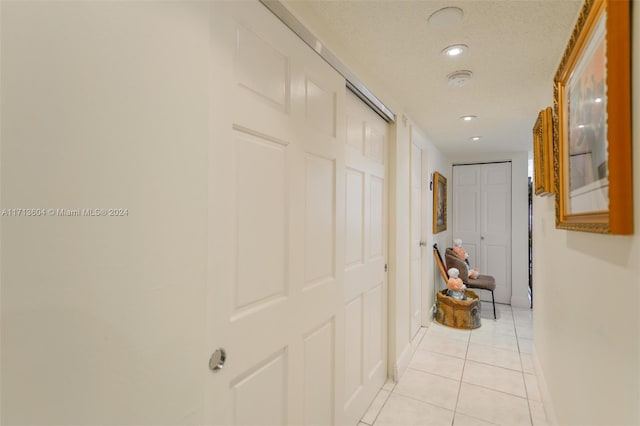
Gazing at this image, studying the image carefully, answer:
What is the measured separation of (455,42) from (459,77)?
0.44 metres

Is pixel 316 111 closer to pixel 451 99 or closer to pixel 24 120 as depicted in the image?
pixel 24 120

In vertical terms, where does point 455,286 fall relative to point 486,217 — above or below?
below

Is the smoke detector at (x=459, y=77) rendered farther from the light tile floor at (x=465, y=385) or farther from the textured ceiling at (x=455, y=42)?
the light tile floor at (x=465, y=385)

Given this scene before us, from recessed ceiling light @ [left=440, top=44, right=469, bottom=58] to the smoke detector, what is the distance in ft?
0.86

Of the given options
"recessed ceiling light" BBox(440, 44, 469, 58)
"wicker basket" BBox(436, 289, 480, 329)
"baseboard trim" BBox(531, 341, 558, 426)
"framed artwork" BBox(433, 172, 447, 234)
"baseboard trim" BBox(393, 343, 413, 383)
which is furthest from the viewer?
"framed artwork" BBox(433, 172, 447, 234)

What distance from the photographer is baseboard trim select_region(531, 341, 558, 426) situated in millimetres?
1831

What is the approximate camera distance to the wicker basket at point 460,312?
3488 millimetres

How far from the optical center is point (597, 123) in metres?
0.93

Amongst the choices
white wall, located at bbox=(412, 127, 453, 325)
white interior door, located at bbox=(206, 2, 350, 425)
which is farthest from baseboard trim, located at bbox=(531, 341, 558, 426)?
white interior door, located at bbox=(206, 2, 350, 425)

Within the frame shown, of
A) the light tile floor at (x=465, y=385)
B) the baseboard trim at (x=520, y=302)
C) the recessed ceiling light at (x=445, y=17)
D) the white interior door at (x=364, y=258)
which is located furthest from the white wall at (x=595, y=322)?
the baseboard trim at (x=520, y=302)

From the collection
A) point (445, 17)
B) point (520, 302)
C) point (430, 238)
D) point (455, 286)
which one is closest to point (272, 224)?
point (445, 17)

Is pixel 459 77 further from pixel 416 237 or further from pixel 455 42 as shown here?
pixel 416 237

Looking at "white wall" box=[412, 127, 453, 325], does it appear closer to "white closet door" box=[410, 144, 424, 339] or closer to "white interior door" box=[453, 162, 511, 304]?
"white closet door" box=[410, 144, 424, 339]

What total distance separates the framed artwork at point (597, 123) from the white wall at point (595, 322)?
23 millimetres
